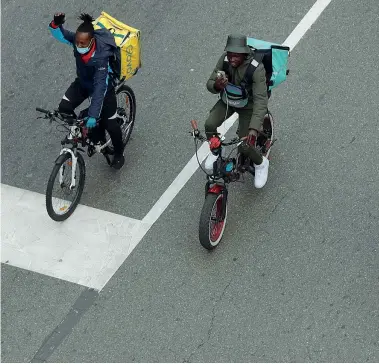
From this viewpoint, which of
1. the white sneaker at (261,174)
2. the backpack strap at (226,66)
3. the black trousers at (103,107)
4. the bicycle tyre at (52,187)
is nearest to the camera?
the backpack strap at (226,66)

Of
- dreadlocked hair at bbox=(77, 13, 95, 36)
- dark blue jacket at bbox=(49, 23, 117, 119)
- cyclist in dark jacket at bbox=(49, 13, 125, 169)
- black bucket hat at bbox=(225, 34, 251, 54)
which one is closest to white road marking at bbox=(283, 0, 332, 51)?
black bucket hat at bbox=(225, 34, 251, 54)

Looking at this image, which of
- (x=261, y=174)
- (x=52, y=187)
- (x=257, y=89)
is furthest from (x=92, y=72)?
(x=261, y=174)

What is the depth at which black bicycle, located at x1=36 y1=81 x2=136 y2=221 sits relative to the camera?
922 centimetres

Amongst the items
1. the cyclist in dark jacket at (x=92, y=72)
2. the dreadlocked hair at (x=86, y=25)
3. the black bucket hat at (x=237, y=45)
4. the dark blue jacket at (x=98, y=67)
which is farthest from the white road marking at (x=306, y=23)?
the dreadlocked hair at (x=86, y=25)

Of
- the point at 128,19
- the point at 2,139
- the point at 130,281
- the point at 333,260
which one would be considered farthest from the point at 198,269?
the point at 128,19

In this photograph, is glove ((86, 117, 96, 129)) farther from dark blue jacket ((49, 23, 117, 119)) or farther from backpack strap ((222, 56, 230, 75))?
backpack strap ((222, 56, 230, 75))

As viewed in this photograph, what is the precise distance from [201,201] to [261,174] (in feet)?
2.42

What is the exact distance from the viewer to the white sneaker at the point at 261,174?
9609mm

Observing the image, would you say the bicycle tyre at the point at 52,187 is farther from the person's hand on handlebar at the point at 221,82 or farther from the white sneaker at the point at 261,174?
the white sneaker at the point at 261,174

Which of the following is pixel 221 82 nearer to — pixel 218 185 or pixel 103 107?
pixel 218 185

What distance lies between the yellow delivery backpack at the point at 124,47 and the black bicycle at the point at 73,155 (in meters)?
0.24

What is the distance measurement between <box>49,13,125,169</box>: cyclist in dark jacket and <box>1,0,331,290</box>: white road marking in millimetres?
995

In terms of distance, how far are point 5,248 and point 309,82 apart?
4.26 m

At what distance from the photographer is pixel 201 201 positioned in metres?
9.81
